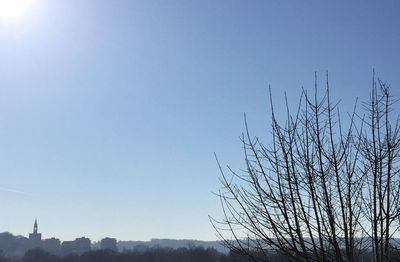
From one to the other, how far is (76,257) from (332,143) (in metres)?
126

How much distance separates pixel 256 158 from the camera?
216 inches

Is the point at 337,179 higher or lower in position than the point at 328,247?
higher

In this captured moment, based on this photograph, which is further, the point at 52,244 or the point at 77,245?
the point at 52,244

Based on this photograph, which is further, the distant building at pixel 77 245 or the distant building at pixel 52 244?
the distant building at pixel 52 244

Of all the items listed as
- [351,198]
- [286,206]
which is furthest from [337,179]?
[286,206]

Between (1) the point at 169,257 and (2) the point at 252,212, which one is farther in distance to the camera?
(1) the point at 169,257

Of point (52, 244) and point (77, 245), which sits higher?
point (52, 244)

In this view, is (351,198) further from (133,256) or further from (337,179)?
(133,256)

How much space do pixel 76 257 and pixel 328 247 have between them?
414 feet

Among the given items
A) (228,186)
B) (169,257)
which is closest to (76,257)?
(169,257)

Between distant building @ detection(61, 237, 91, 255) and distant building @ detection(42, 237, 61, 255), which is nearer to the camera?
distant building @ detection(61, 237, 91, 255)

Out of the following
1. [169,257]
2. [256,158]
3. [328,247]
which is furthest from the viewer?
[169,257]

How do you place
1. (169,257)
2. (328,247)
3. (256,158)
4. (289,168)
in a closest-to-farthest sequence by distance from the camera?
(328,247), (289,168), (256,158), (169,257)

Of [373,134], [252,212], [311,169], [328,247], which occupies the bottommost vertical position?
[328,247]
